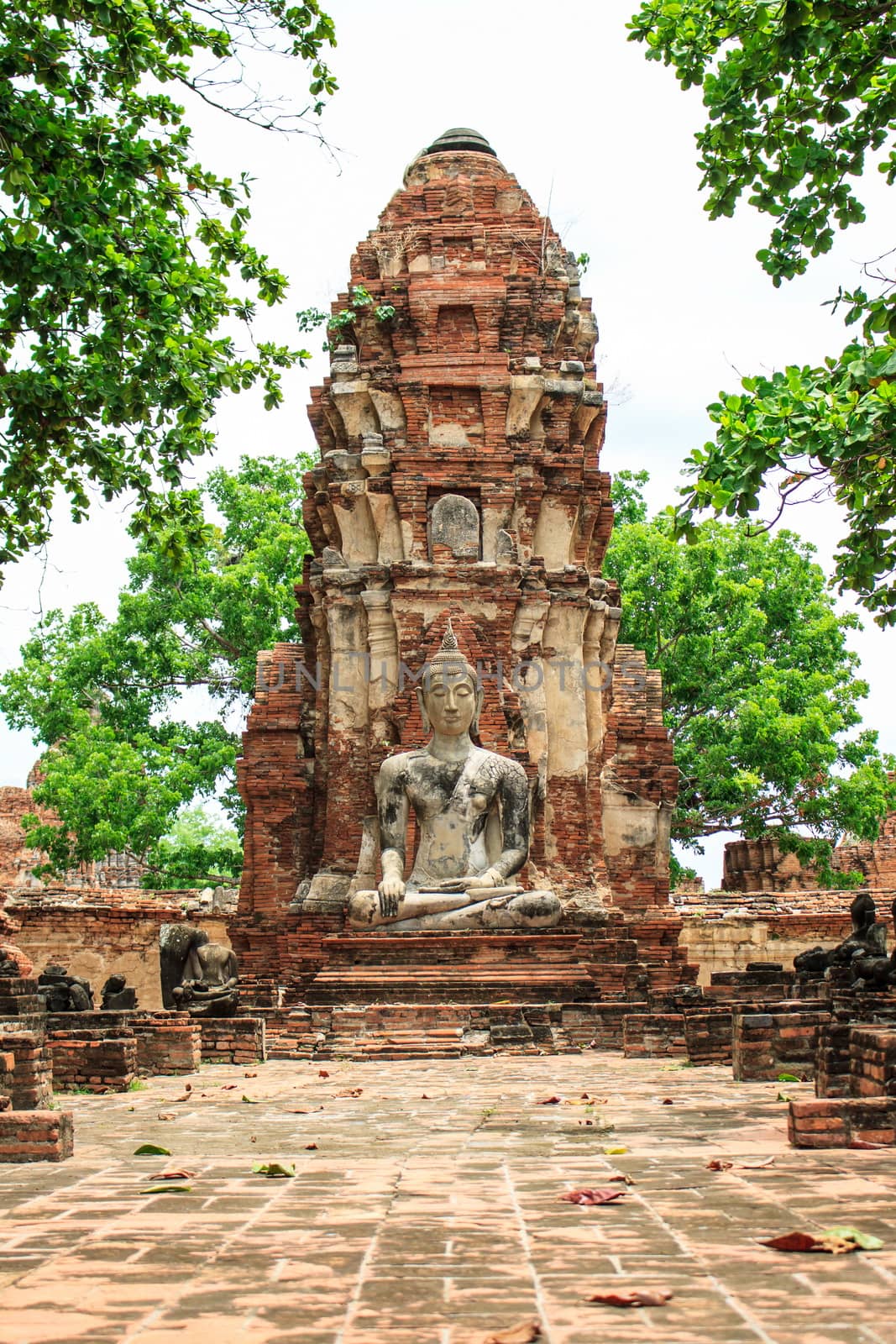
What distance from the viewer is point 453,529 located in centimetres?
1789

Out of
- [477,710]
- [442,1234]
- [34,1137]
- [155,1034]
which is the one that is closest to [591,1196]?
[442,1234]

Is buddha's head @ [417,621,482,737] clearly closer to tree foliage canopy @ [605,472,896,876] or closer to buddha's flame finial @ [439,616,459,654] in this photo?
buddha's flame finial @ [439,616,459,654]

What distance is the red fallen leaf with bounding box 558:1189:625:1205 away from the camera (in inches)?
166

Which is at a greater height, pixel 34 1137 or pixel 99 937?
pixel 99 937

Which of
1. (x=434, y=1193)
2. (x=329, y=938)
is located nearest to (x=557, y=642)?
(x=329, y=938)

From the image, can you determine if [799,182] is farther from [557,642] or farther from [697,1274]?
Result: [557,642]

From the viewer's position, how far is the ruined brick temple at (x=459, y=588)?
17.5 metres

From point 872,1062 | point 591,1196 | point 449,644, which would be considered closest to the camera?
point 591,1196

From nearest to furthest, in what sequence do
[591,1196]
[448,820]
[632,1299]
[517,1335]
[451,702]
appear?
[517,1335] < [632,1299] < [591,1196] < [448,820] < [451,702]

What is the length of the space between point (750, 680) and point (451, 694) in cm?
1258

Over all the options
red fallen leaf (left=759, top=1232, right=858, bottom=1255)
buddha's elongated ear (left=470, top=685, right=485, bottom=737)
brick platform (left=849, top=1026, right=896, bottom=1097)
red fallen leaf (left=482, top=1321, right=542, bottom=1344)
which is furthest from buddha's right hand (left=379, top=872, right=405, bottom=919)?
red fallen leaf (left=482, top=1321, right=542, bottom=1344)

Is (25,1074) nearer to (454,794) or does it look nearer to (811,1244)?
(811,1244)

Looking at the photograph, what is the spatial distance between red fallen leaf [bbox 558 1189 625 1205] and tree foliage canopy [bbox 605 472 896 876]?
20.5 m

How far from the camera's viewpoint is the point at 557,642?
18.3 metres
